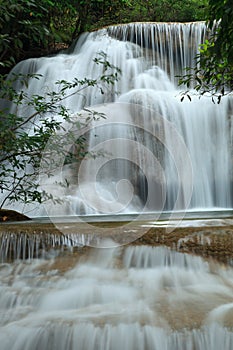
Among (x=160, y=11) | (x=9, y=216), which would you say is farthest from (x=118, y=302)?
(x=160, y=11)

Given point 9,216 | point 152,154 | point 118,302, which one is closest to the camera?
point 118,302

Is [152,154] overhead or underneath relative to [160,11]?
underneath

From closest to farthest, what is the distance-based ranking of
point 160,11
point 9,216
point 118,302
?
point 118,302 < point 9,216 < point 160,11

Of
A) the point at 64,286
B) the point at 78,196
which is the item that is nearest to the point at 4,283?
the point at 64,286

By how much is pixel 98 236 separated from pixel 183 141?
18.1ft

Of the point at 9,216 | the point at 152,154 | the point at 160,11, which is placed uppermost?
the point at 160,11

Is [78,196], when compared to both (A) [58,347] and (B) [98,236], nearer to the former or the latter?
(B) [98,236]

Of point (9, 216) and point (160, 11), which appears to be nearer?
point (9, 216)

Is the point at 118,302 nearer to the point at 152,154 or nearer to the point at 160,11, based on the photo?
the point at 152,154

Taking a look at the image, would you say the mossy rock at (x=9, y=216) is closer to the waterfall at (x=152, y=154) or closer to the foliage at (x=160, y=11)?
the waterfall at (x=152, y=154)

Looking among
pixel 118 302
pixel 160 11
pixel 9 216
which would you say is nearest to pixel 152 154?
pixel 9 216

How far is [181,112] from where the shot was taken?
8.70 meters

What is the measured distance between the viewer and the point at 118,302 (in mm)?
2830

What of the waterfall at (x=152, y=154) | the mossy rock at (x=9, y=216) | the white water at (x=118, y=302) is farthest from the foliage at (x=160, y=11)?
the white water at (x=118, y=302)
